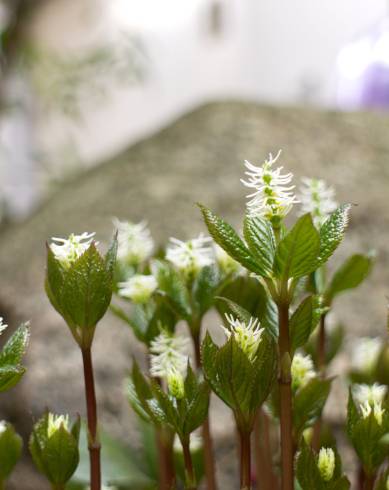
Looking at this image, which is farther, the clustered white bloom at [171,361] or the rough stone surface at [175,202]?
the rough stone surface at [175,202]

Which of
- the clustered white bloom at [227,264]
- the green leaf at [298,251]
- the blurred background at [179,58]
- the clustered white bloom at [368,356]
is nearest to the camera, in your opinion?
the green leaf at [298,251]

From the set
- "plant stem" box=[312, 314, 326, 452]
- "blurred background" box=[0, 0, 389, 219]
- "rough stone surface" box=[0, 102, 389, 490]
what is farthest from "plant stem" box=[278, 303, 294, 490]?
"blurred background" box=[0, 0, 389, 219]

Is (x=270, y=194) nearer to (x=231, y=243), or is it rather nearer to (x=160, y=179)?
(x=231, y=243)

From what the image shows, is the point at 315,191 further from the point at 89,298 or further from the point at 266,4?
the point at 266,4

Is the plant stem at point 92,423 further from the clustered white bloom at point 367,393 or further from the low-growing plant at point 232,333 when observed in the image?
the clustered white bloom at point 367,393

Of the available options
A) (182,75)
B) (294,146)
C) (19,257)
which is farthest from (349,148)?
(182,75)

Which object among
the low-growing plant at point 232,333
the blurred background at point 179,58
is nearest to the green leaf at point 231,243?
the low-growing plant at point 232,333

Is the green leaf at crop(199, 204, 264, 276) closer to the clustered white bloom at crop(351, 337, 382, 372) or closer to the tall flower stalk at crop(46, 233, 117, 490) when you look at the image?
the tall flower stalk at crop(46, 233, 117, 490)
